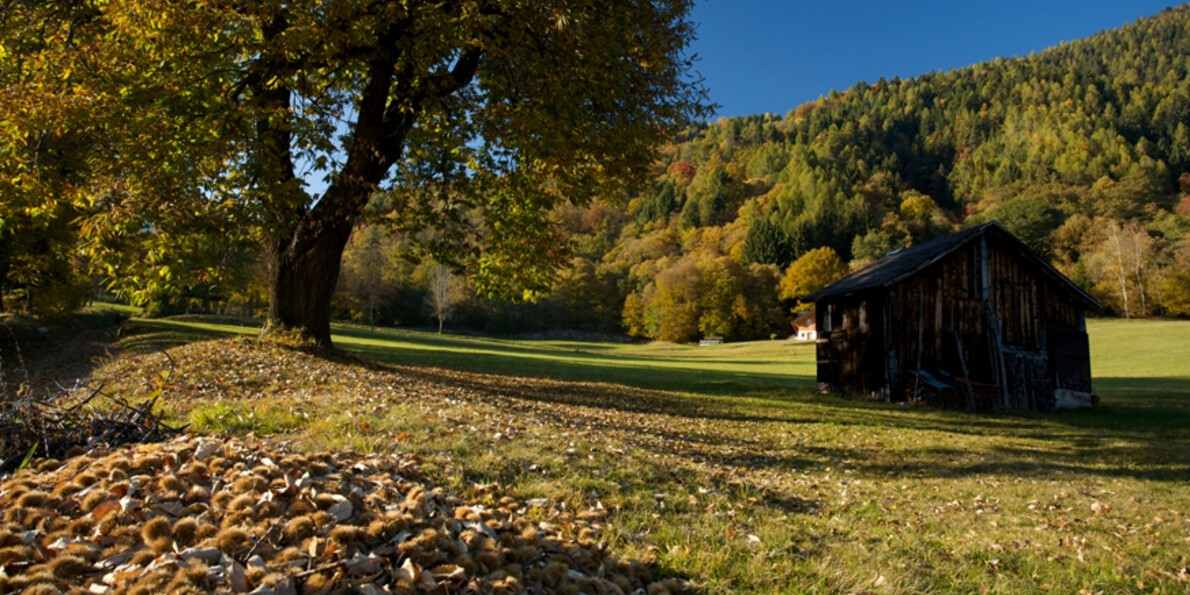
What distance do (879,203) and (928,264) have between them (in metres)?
97.6

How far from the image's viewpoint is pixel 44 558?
9.35 ft

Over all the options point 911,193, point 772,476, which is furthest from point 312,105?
point 911,193

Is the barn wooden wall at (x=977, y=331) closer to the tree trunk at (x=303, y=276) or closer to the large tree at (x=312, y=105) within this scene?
the large tree at (x=312, y=105)

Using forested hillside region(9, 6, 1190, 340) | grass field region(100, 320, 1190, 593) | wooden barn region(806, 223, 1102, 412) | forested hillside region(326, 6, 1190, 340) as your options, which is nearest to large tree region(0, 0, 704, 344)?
grass field region(100, 320, 1190, 593)

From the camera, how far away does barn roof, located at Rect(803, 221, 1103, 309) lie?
835 inches

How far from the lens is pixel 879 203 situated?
361 ft

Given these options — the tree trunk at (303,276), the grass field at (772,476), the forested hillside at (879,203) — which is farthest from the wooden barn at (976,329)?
the forested hillside at (879,203)

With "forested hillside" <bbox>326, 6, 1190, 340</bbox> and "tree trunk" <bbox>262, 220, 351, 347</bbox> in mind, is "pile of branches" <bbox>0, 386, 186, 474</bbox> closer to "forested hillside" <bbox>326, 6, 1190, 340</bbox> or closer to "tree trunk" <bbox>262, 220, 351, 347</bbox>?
"tree trunk" <bbox>262, 220, 351, 347</bbox>

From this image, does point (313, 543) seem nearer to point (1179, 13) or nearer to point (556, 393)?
point (556, 393)

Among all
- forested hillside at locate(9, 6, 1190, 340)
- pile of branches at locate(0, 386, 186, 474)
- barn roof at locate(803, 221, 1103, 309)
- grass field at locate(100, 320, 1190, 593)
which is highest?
forested hillside at locate(9, 6, 1190, 340)

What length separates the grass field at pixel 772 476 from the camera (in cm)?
466

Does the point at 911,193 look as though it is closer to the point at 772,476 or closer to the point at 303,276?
the point at 303,276

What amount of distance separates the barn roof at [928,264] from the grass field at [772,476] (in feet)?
23.3

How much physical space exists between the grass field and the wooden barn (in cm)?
620
